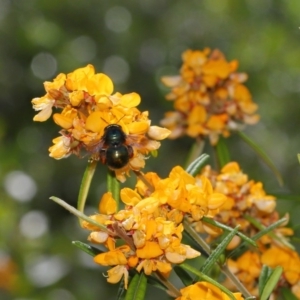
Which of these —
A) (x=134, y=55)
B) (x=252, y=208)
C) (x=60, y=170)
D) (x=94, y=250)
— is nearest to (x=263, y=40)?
(x=134, y=55)

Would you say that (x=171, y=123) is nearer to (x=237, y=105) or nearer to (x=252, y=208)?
(x=237, y=105)

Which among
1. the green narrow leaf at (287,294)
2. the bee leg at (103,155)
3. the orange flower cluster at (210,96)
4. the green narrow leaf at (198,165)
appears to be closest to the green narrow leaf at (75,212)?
the bee leg at (103,155)

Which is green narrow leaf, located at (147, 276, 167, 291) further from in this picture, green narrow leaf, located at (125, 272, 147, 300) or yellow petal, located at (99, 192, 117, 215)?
yellow petal, located at (99, 192, 117, 215)

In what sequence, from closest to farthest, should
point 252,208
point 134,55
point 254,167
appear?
point 252,208, point 254,167, point 134,55

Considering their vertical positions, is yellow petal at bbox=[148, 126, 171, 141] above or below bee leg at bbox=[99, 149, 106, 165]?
above

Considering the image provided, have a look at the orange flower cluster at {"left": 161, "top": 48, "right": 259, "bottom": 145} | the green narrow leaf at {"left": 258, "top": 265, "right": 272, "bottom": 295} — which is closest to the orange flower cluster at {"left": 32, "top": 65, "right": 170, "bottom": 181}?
the green narrow leaf at {"left": 258, "top": 265, "right": 272, "bottom": 295}

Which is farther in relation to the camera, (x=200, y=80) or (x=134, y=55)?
(x=134, y=55)

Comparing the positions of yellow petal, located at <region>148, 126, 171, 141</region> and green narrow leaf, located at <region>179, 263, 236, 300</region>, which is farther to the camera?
yellow petal, located at <region>148, 126, 171, 141</region>
